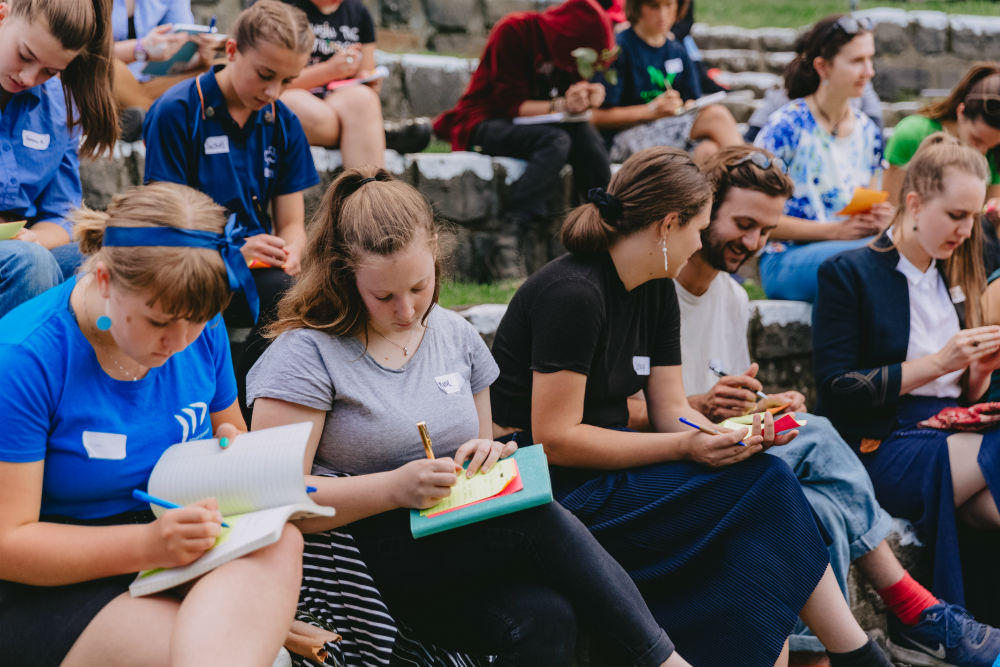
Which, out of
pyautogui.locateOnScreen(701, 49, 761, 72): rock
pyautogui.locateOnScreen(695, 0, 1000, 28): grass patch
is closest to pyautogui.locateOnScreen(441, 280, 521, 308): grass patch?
pyautogui.locateOnScreen(701, 49, 761, 72): rock

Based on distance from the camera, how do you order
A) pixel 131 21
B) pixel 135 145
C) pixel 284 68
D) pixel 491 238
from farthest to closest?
pixel 491 238, pixel 131 21, pixel 135 145, pixel 284 68

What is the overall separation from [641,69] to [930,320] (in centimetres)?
193

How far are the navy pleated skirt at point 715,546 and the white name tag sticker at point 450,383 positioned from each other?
17.7 inches

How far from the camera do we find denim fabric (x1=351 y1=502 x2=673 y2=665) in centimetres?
199

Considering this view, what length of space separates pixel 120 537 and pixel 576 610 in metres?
0.89

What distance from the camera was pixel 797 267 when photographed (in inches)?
151

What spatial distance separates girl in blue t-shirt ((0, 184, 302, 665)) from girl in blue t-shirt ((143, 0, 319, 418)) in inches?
40.3

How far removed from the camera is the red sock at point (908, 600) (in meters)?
2.89

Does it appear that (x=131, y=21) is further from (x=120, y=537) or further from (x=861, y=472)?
(x=861, y=472)

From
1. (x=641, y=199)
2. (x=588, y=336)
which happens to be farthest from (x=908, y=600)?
(x=641, y=199)

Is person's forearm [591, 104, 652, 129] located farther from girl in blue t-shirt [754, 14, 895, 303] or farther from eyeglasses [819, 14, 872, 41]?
eyeglasses [819, 14, 872, 41]

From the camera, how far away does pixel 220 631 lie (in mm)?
1608

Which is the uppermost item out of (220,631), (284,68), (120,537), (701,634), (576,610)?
(284,68)

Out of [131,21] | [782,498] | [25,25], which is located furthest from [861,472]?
[131,21]
